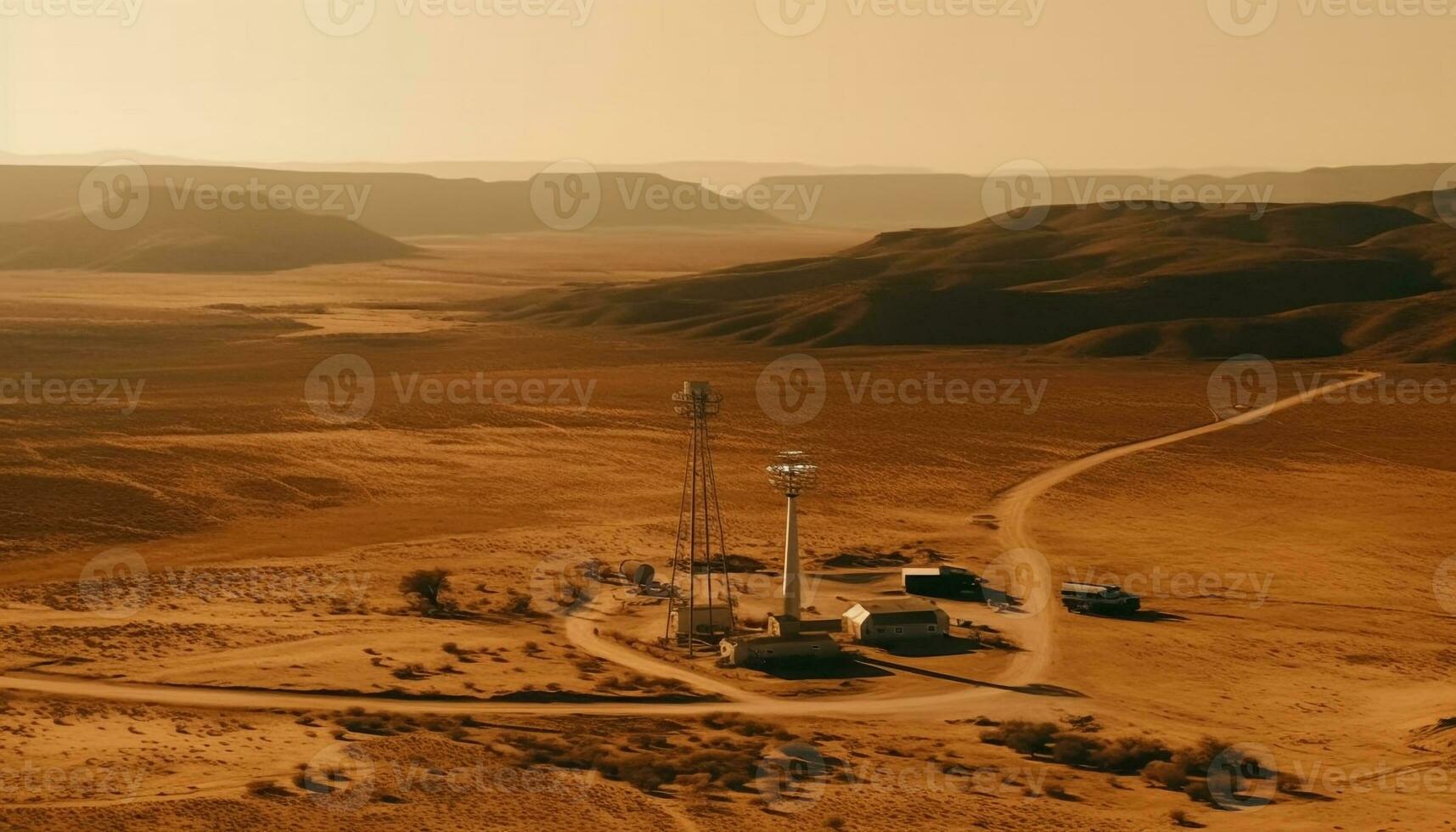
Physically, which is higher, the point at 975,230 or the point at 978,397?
the point at 975,230

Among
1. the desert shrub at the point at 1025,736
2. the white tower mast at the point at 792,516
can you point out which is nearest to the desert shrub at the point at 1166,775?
the desert shrub at the point at 1025,736

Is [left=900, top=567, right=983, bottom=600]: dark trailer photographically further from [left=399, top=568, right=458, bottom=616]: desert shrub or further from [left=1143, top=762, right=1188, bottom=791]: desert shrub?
[left=1143, top=762, right=1188, bottom=791]: desert shrub

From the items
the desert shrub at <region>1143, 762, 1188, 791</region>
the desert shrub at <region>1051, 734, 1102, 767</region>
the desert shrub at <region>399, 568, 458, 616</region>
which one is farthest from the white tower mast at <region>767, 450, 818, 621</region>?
the desert shrub at <region>1143, 762, 1188, 791</region>

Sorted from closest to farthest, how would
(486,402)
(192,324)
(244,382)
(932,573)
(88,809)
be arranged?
1. (88,809)
2. (932,573)
3. (486,402)
4. (244,382)
5. (192,324)

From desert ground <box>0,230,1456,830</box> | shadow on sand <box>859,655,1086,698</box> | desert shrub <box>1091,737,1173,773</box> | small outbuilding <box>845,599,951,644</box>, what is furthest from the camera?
small outbuilding <box>845,599,951,644</box>

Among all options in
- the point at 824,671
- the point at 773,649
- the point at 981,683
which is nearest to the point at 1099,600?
the point at 981,683

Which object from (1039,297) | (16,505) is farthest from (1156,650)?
(1039,297)

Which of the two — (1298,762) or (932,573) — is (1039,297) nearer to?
(932,573)
